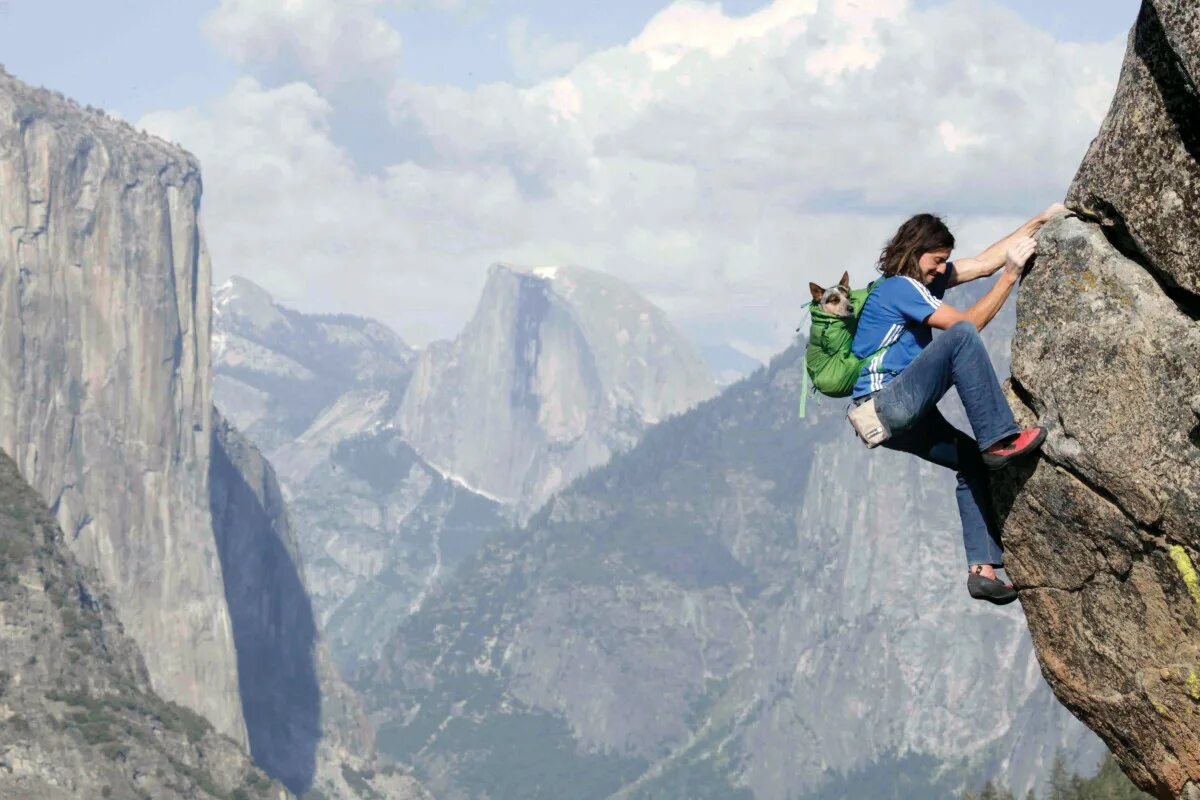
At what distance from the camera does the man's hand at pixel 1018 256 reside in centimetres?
1833

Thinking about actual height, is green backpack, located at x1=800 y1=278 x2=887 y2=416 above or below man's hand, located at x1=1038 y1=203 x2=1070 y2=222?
below

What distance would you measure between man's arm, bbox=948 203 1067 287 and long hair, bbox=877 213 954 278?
0.39m

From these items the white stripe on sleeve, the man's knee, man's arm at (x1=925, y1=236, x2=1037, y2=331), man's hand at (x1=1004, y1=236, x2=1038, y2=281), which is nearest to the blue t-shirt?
the white stripe on sleeve

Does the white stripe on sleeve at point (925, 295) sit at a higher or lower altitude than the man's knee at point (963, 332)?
higher

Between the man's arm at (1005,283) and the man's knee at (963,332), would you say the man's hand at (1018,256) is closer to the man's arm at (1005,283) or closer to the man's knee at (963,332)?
the man's arm at (1005,283)

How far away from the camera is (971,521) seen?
63.5 ft

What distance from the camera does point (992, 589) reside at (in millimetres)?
18812

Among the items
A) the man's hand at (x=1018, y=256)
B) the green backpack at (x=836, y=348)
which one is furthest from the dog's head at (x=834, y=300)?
the man's hand at (x=1018, y=256)

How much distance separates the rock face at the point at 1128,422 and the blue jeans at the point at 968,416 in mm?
503

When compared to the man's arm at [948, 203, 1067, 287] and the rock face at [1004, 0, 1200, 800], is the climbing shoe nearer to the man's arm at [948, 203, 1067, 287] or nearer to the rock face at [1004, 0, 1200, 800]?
the rock face at [1004, 0, 1200, 800]

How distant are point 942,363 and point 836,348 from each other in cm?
163

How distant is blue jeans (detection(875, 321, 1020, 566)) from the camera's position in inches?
711

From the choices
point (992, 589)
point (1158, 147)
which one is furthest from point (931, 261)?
point (992, 589)

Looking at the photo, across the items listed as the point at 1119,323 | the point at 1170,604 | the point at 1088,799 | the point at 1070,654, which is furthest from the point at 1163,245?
the point at 1088,799
